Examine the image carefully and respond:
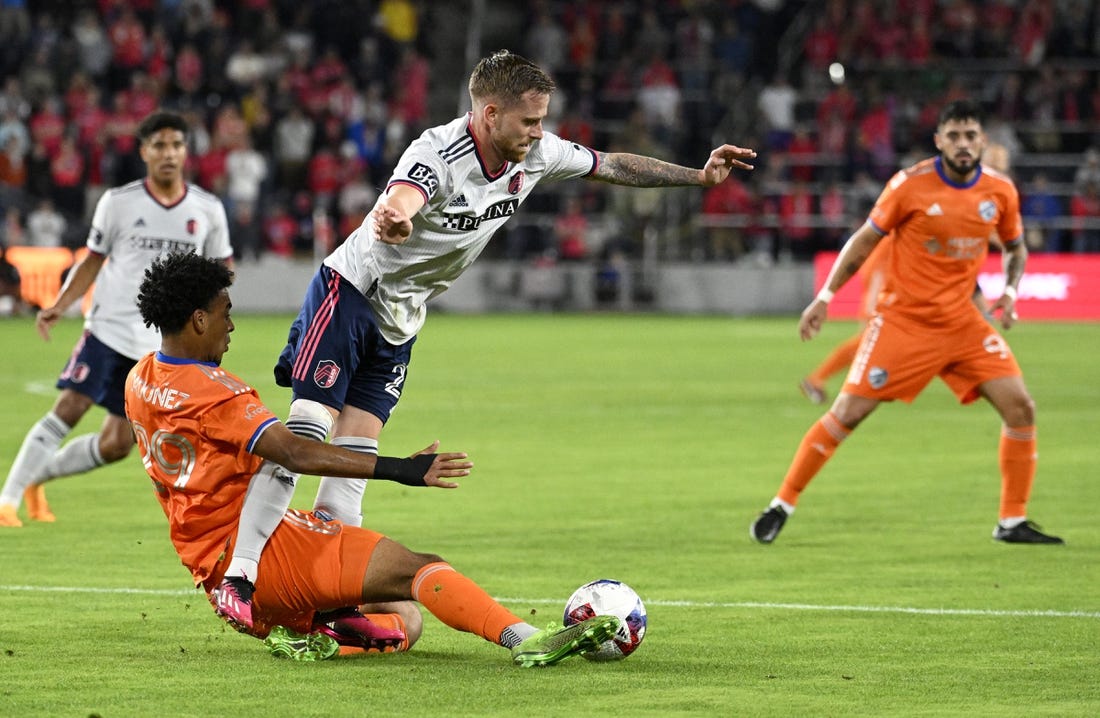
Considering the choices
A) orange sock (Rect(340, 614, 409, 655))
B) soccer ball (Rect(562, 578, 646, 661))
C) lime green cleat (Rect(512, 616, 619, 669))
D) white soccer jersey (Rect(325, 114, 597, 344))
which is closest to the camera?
lime green cleat (Rect(512, 616, 619, 669))

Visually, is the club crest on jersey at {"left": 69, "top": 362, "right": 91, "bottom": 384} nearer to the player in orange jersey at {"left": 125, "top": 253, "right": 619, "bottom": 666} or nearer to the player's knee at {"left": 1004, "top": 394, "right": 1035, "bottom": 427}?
the player in orange jersey at {"left": 125, "top": 253, "right": 619, "bottom": 666}

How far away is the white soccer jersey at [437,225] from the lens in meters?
6.52

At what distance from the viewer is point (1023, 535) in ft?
30.5

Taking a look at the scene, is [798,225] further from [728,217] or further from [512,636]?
[512,636]

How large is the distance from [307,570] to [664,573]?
102 inches

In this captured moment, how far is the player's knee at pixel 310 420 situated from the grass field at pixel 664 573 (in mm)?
800

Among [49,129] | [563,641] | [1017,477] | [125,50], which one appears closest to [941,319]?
[1017,477]

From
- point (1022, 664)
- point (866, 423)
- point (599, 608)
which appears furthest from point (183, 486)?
point (866, 423)

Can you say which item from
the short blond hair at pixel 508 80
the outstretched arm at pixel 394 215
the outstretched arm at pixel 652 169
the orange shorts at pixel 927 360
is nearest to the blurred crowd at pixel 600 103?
the orange shorts at pixel 927 360

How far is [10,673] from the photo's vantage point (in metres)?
5.94

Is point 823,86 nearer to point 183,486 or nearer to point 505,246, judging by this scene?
point 505,246

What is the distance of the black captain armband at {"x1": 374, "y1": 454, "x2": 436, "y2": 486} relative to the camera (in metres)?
5.54

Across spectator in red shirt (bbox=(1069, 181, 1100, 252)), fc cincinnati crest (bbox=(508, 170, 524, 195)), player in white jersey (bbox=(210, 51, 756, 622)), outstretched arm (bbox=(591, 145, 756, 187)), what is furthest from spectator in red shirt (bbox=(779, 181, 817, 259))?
fc cincinnati crest (bbox=(508, 170, 524, 195))

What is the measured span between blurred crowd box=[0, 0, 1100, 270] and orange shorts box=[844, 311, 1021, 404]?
66.3 ft
